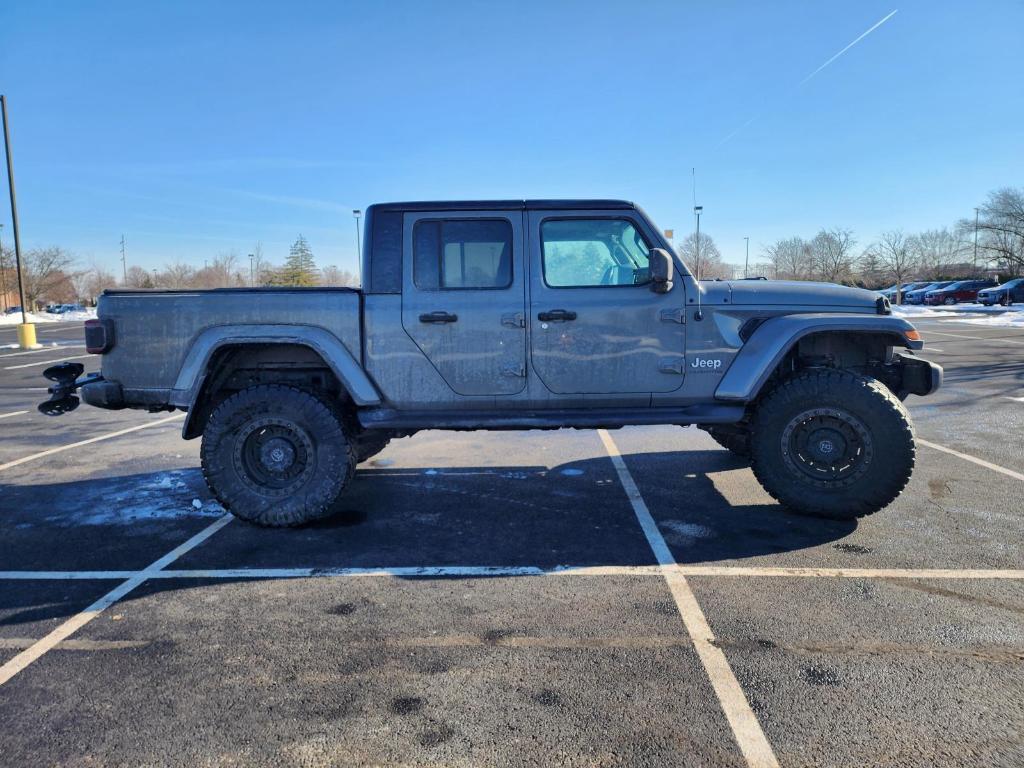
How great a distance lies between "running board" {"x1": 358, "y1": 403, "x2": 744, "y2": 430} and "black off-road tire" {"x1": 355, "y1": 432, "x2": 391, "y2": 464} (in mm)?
402

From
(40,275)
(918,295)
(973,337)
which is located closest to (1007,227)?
(918,295)

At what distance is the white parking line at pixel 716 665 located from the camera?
220 centimetres

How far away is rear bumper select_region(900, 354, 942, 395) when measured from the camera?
4660mm

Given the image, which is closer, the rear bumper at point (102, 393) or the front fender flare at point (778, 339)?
the front fender flare at point (778, 339)

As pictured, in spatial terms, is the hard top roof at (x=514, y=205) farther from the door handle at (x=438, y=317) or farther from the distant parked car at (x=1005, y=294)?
the distant parked car at (x=1005, y=294)

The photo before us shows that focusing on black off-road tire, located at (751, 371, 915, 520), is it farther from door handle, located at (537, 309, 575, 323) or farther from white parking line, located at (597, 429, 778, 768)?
door handle, located at (537, 309, 575, 323)

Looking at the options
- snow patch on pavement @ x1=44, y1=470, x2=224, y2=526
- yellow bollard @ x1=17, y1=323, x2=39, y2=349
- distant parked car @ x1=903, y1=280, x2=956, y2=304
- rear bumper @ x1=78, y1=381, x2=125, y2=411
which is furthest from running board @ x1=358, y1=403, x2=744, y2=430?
distant parked car @ x1=903, y1=280, x2=956, y2=304

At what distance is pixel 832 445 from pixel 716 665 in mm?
2384

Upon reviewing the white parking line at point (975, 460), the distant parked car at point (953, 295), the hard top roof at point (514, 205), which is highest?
the distant parked car at point (953, 295)

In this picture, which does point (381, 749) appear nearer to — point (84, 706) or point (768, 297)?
point (84, 706)

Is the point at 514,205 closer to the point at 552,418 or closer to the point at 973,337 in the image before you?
the point at 552,418

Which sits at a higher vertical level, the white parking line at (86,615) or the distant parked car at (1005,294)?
the distant parked car at (1005,294)

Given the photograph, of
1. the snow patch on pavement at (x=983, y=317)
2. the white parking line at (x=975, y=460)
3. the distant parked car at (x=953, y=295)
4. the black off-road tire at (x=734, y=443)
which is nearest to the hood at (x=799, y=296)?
the black off-road tire at (x=734, y=443)

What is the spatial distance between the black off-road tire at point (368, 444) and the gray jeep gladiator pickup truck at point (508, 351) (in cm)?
36
